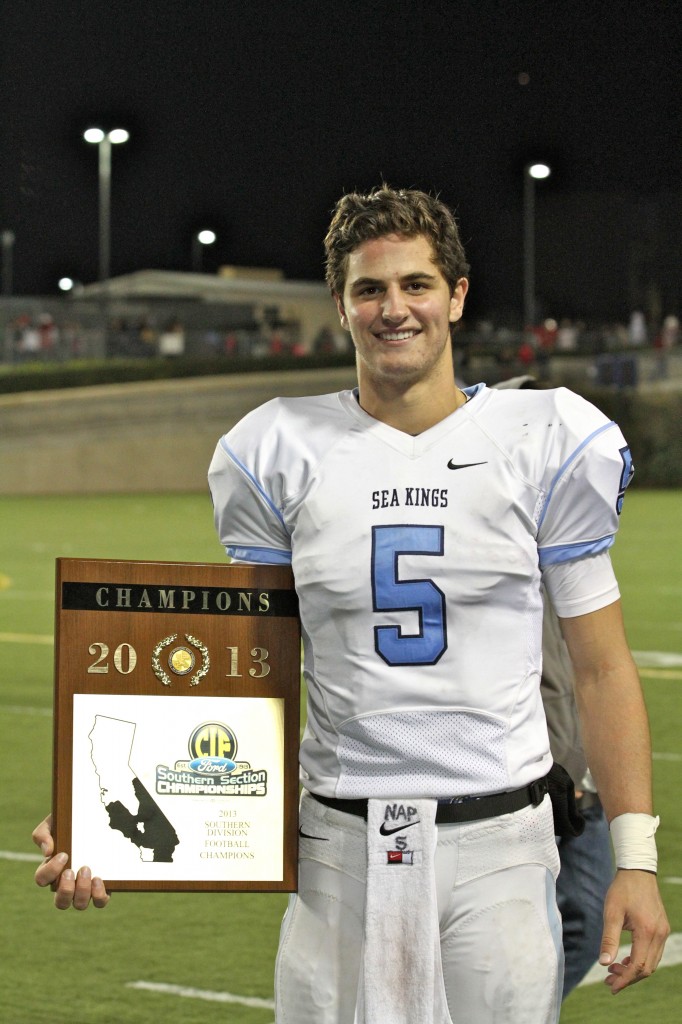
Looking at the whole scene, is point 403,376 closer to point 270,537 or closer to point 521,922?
point 270,537

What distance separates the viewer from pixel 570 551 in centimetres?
300

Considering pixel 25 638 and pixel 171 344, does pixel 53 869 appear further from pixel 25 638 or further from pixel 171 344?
pixel 171 344

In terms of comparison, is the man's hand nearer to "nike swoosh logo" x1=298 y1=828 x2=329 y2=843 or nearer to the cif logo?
"nike swoosh logo" x1=298 y1=828 x2=329 y2=843

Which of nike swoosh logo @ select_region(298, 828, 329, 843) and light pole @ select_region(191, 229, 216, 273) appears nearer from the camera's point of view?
nike swoosh logo @ select_region(298, 828, 329, 843)

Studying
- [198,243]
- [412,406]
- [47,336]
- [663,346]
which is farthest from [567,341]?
[412,406]

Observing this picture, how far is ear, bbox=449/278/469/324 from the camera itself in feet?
10.3

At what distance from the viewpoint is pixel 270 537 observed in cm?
308

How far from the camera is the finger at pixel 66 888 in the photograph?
2910 millimetres

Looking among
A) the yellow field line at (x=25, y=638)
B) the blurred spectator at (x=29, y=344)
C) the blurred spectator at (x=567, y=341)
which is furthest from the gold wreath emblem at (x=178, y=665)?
the blurred spectator at (x=567, y=341)

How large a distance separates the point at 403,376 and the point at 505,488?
0.91ft

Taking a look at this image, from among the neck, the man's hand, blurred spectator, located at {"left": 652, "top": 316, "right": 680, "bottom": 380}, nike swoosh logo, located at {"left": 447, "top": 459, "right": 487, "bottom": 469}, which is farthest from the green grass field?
blurred spectator, located at {"left": 652, "top": 316, "right": 680, "bottom": 380}

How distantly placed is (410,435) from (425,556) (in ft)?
0.84

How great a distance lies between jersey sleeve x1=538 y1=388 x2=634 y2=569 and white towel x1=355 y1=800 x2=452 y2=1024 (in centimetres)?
52

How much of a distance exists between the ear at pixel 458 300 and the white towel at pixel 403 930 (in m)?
0.89
